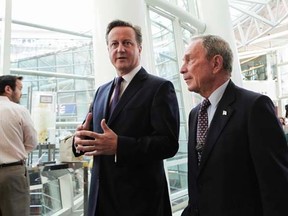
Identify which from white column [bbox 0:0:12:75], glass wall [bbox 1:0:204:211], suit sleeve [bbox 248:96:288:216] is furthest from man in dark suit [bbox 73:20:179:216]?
white column [bbox 0:0:12:75]

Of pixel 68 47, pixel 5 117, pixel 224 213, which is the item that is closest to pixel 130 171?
pixel 224 213

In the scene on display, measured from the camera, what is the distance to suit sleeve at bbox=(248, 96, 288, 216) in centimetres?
135

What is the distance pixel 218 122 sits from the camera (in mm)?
1524

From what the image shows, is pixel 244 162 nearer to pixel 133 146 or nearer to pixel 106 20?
pixel 133 146

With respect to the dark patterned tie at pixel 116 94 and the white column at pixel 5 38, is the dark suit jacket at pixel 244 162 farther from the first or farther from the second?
the white column at pixel 5 38

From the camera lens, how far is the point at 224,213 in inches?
57.2

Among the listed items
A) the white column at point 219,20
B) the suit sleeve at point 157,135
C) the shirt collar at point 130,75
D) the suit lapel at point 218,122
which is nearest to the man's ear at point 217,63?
the suit lapel at point 218,122

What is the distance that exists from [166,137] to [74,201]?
317cm

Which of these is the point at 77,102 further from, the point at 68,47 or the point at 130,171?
the point at 130,171

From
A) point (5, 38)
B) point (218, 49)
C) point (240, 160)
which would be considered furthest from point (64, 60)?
point (240, 160)

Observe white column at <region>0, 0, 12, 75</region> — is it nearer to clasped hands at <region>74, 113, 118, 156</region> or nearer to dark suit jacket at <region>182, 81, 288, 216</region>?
clasped hands at <region>74, 113, 118, 156</region>

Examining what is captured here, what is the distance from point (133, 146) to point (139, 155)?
0.17 feet

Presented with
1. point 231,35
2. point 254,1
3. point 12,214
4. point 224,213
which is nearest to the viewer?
point 224,213

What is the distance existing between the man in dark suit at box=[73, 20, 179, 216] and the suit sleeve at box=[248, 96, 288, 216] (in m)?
0.39
